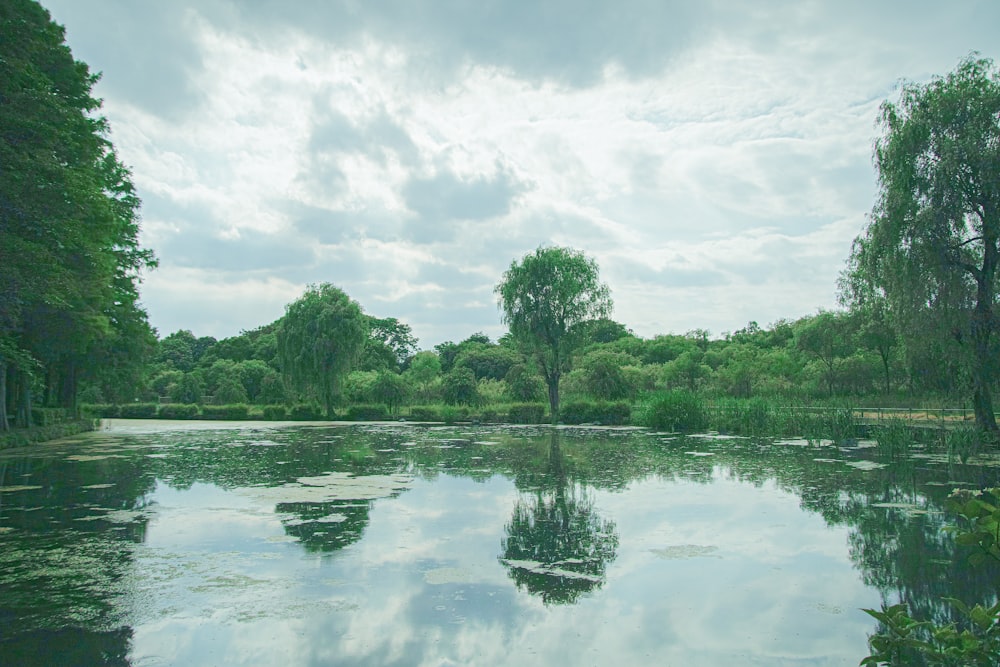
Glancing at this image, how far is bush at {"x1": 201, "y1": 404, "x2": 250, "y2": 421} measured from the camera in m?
32.2

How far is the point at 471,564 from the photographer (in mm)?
5723

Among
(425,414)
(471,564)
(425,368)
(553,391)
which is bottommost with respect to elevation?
(471,564)

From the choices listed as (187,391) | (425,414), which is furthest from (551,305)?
(187,391)

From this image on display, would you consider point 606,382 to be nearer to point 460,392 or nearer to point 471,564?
point 460,392

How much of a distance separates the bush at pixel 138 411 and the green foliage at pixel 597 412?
22836mm

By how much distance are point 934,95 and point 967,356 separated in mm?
6030

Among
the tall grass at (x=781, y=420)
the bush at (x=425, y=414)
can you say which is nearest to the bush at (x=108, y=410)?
the bush at (x=425, y=414)

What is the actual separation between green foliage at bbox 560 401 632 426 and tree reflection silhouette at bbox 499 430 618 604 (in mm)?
16547

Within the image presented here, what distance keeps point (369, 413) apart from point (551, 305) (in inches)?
389

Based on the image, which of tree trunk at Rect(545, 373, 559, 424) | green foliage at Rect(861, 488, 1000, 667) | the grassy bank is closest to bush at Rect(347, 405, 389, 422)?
tree trunk at Rect(545, 373, 559, 424)

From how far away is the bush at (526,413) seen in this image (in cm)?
2789

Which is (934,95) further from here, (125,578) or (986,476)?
(125,578)

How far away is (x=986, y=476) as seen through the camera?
9.98 m

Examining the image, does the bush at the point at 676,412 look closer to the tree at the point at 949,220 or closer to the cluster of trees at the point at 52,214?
the tree at the point at 949,220
